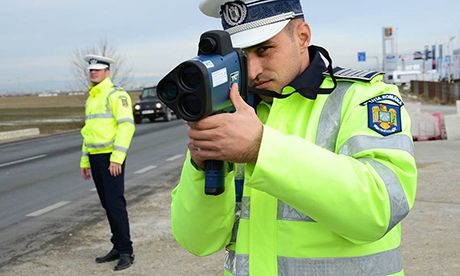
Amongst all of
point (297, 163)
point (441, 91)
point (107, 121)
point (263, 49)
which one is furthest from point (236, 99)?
point (441, 91)

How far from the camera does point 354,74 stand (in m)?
1.89

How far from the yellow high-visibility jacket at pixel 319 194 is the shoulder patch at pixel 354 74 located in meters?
0.02

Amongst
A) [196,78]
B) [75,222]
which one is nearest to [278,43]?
[196,78]

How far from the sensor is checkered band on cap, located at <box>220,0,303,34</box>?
1820mm

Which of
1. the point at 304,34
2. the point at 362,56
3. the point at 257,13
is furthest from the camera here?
the point at 362,56

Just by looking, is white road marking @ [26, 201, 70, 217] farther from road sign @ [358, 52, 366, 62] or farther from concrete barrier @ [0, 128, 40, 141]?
road sign @ [358, 52, 366, 62]

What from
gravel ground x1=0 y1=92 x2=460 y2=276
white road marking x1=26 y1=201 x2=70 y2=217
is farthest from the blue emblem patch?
white road marking x1=26 y1=201 x2=70 y2=217

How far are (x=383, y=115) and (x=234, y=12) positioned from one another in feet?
1.90

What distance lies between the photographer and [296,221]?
1.74 meters

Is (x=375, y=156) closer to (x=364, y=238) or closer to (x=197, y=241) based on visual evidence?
(x=364, y=238)

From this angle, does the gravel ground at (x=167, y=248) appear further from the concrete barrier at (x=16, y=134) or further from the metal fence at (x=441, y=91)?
the metal fence at (x=441, y=91)

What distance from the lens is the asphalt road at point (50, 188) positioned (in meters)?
7.03

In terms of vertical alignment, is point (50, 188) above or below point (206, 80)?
below

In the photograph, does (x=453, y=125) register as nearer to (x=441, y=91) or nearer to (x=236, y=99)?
(x=236, y=99)
